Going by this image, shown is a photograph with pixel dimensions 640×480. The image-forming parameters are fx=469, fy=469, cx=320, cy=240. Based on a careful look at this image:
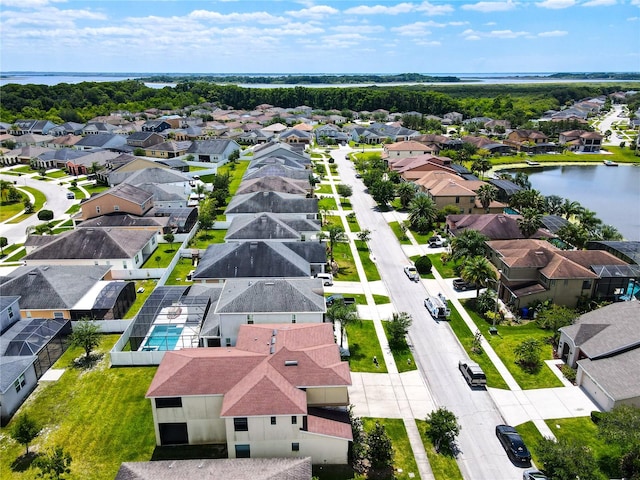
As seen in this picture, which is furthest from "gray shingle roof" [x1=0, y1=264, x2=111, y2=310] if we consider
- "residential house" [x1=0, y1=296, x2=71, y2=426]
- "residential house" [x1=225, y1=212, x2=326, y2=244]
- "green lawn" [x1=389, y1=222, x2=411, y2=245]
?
"green lawn" [x1=389, y1=222, x2=411, y2=245]

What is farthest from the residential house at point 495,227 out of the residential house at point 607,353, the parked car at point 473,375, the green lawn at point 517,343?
the parked car at point 473,375

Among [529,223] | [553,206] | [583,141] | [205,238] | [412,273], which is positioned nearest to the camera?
[412,273]

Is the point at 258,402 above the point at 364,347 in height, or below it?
above

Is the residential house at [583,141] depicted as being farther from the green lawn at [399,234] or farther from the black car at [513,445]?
the black car at [513,445]

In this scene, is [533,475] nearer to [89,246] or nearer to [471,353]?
[471,353]

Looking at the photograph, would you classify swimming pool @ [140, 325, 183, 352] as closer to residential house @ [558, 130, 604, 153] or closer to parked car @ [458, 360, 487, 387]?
parked car @ [458, 360, 487, 387]

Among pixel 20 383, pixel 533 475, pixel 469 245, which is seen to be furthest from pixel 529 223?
pixel 20 383
